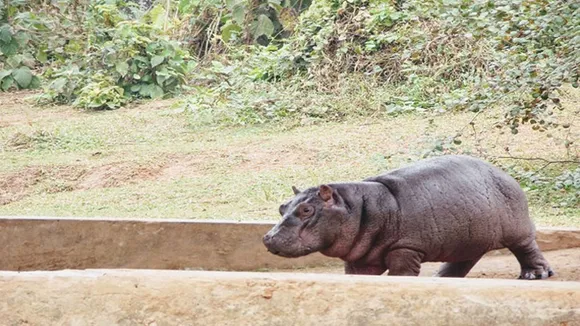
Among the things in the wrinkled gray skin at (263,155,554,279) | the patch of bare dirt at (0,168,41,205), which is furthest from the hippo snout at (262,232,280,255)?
the patch of bare dirt at (0,168,41,205)

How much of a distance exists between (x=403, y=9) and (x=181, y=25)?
4.93 m

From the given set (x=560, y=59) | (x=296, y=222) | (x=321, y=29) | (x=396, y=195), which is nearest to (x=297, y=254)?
(x=296, y=222)

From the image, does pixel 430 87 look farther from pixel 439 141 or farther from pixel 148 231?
pixel 148 231

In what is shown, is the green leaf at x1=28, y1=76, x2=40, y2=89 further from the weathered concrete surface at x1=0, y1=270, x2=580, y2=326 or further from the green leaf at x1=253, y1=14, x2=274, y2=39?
the weathered concrete surface at x1=0, y1=270, x2=580, y2=326

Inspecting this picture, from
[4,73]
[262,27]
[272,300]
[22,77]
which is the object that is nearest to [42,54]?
[262,27]

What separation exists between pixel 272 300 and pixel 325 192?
126 cm

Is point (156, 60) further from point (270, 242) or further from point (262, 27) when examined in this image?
point (270, 242)

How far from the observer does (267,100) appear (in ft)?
42.2

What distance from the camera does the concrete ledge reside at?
6.02 metres

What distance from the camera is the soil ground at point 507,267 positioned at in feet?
19.1

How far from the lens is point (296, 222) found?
16.4 ft

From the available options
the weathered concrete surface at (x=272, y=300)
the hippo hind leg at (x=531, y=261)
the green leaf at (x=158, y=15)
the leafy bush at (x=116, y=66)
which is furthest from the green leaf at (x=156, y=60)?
the weathered concrete surface at (x=272, y=300)

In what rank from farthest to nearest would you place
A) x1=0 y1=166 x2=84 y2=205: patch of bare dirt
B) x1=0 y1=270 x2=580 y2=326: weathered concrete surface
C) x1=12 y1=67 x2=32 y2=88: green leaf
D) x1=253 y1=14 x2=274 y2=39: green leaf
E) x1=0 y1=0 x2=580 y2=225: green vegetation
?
x1=12 y1=67 x2=32 y2=88: green leaf → x1=253 y1=14 x2=274 y2=39: green leaf → x1=0 y1=166 x2=84 y2=205: patch of bare dirt → x1=0 y1=0 x2=580 y2=225: green vegetation → x1=0 y1=270 x2=580 y2=326: weathered concrete surface

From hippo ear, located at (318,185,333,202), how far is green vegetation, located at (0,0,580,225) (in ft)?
9.28
